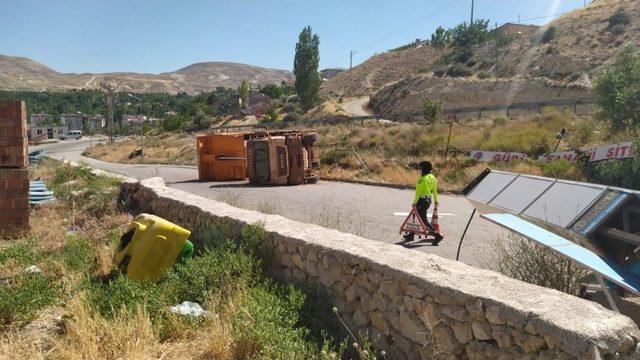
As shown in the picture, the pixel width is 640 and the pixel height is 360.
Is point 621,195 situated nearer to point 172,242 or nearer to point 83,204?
point 172,242

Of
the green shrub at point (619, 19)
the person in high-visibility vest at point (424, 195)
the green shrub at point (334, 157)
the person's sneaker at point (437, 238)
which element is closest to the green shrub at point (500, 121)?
the green shrub at point (334, 157)

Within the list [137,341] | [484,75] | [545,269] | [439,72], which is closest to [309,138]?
[545,269]

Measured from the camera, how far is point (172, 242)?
714cm

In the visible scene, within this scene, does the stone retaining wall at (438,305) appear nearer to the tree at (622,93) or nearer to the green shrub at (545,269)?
the green shrub at (545,269)

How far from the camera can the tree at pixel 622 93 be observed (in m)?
20.5

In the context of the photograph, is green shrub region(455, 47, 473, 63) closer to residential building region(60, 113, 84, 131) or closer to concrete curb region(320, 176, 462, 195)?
concrete curb region(320, 176, 462, 195)

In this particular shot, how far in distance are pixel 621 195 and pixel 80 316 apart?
514 centimetres

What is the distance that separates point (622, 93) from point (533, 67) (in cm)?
4760

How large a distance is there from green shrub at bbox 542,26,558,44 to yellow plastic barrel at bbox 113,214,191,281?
243 ft

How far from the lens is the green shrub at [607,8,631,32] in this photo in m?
62.3

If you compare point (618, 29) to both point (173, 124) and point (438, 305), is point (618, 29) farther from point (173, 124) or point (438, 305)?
point (438, 305)

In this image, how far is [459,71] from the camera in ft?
244

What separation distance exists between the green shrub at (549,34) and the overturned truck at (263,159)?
62.1 meters

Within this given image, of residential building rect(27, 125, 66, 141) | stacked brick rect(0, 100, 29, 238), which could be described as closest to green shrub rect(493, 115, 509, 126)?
stacked brick rect(0, 100, 29, 238)
